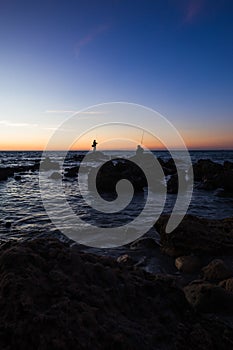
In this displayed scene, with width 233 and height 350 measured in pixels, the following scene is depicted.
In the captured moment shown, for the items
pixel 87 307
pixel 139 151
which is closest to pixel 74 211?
pixel 87 307

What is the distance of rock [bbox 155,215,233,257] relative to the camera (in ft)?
23.5

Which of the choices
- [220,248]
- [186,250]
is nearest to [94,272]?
[186,250]

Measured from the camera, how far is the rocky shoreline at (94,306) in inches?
90.7

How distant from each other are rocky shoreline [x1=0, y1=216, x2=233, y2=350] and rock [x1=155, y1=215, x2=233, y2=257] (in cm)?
287

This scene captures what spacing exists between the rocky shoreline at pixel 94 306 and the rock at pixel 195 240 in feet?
9.43

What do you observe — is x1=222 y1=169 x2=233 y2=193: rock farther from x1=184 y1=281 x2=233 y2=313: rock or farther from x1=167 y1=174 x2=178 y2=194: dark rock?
x1=184 y1=281 x2=233 y2=313: rock

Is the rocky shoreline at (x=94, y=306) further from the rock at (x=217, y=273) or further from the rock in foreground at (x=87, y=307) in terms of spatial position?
the rock at (x=217, y=273)

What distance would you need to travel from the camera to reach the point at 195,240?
23.8 feet

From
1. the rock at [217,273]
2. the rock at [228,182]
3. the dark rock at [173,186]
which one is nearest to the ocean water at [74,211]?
the dark rock at [173,186]

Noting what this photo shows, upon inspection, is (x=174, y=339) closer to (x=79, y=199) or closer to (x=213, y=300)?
(x=213, y=300)

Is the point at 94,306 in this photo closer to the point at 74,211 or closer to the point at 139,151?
the point at 74,211

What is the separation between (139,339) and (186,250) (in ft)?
16.5

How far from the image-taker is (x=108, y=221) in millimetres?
11305

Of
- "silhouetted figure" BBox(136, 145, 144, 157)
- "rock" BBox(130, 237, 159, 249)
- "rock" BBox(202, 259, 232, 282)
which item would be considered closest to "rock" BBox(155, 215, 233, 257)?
"rock" BBox(130, 237, 159, 249)
